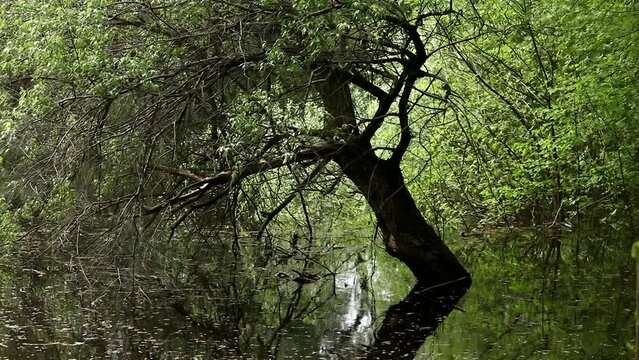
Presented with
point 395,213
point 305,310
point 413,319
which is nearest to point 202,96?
point 305,310

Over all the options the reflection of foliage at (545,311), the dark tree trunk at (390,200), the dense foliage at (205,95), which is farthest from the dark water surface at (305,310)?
the dense foliage at (205,95)

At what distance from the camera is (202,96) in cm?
844

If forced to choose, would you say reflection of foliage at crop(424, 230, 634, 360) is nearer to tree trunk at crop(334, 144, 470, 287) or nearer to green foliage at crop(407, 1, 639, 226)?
tree trunk at crop(334, 144, 470, 287)

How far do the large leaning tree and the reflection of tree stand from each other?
1.23 ft

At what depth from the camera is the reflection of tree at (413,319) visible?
24.3ft

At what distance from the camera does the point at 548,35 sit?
13.5m

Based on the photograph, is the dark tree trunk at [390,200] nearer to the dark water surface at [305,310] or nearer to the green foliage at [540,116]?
the dark water surface at [305,310]

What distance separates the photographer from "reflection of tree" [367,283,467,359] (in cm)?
741

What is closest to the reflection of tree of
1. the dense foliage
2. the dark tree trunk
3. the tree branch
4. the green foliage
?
the dark tree trunk

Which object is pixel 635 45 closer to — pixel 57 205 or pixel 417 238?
pixel 417 238

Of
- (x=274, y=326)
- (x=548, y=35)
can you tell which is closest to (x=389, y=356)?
(x=274, y=326)

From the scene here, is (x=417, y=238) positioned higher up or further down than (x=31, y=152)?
further down

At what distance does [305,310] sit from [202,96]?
310 cm

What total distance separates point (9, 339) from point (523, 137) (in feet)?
34.9
